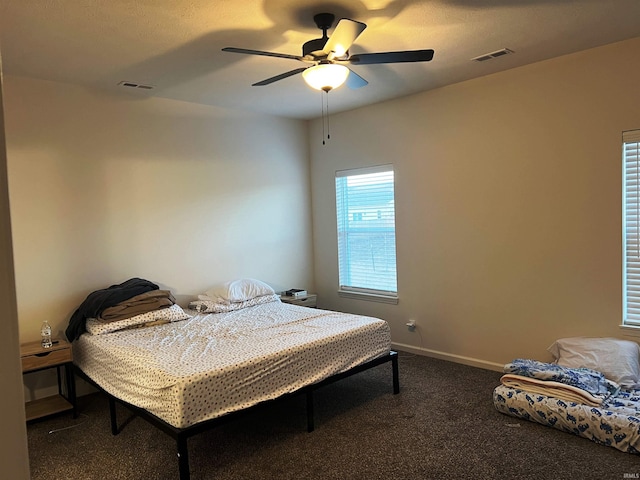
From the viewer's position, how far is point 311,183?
5.64 m

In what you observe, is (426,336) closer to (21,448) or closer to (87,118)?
(87,118)

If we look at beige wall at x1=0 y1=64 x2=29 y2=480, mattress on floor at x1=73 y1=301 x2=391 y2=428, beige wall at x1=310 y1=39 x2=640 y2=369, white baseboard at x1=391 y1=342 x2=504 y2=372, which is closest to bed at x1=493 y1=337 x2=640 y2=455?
beige wall at x1=310 y1=39 x2=640 y2=369

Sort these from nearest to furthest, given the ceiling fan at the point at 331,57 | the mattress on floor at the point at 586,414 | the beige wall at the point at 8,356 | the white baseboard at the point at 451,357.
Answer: the beige wall at the point at 8,356, the ceiling fan at the point at 331,57, the mattress on floor at the point at 586,414, the white baseboard at the point at 451,357

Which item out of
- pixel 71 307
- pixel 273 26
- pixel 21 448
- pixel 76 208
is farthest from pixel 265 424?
pixel 21 448

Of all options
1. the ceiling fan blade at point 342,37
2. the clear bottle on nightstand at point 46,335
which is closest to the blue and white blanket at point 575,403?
the ceiling fan blade at point 342,37

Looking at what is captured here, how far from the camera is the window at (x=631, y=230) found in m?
3.34

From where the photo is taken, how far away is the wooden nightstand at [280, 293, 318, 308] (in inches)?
200

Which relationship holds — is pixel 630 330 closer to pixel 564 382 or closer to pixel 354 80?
pixel 564 382

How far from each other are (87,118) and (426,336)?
12.2 ft

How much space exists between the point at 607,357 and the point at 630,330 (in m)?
0.29

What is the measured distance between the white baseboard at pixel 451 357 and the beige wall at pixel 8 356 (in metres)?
4.11

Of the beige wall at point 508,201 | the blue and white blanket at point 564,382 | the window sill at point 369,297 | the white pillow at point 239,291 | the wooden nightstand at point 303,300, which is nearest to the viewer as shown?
the blue and white blanket at point 564,382

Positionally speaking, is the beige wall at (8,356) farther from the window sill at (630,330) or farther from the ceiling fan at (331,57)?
the window sill at (630,330)

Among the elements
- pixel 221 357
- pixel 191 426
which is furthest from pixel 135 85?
pixel 191 426
